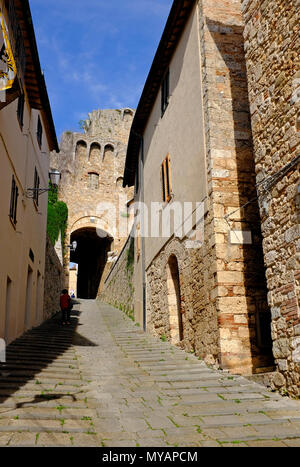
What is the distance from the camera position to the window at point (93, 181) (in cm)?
3022

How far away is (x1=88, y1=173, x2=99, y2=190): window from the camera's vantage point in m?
A: 30.2

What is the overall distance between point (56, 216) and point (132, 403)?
871 inches

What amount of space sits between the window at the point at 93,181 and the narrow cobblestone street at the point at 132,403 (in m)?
Answer: 21.7

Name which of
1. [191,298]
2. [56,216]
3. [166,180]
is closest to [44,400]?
[191,298]

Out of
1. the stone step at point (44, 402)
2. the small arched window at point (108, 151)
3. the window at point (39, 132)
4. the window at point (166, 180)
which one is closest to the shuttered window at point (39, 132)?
the window at point (39, 132)

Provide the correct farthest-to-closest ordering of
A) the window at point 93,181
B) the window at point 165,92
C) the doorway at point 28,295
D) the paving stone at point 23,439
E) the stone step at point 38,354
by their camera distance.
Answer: the window at point 93,181
the doorway at point 28,295
the window at point 165,92
the stone step at point 38,354
the paving stone at point 23,439

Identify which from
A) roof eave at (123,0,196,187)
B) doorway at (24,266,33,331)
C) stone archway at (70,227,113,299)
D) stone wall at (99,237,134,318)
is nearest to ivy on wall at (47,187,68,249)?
stone archway at (70,227,113,299)

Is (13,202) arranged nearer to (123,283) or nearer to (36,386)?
(36,386)

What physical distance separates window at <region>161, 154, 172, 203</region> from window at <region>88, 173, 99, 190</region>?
757 inches

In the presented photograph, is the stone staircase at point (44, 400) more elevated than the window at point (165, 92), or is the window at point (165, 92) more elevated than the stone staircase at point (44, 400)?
the window at point (165, 92)

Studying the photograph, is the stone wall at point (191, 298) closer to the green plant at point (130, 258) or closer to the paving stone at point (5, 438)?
the paving stone at point (5, 438)

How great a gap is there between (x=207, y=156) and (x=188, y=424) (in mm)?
4986
